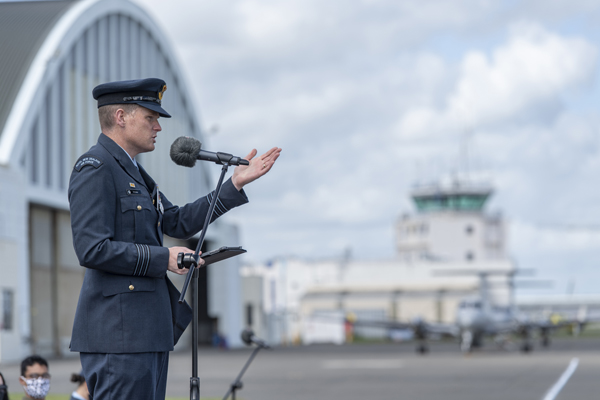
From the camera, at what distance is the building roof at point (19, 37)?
37.0 meters

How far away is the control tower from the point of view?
104562 millimetres

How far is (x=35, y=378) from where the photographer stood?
6574 millimetres

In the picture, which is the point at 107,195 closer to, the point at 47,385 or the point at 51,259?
the point at 47,385

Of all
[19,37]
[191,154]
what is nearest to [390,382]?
[191,154]

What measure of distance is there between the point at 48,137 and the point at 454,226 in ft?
239

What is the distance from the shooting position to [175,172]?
4956cm

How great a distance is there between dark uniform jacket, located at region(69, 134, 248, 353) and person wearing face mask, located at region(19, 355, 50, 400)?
275cm

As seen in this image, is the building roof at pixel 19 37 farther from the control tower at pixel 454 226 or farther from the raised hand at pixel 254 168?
the control tower at pixel 454 226

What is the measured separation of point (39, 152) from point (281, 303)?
79.5 meters

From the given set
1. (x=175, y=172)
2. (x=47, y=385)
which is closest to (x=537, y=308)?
(x=175, y=172)

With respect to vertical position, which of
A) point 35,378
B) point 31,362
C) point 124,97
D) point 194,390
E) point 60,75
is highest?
point 60,75

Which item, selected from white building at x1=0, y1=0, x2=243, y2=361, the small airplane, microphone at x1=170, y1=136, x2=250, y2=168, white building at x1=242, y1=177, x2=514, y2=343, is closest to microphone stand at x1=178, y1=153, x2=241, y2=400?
microphone at x1=170, y1=136, x2=250, y2=168

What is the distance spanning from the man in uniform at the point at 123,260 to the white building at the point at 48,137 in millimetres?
29307

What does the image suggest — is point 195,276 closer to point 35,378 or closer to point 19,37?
point 35,378
